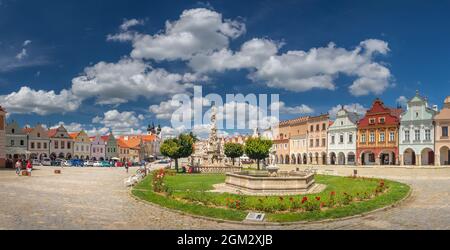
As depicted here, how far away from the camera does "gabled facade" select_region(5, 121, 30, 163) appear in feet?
243

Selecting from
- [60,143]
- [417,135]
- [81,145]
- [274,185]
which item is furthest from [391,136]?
[81,145]

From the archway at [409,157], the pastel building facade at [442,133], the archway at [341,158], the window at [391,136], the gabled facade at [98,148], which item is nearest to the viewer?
the pastel building facade at [442,133]

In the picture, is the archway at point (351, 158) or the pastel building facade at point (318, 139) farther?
the pastel building facade at point (318, 139)

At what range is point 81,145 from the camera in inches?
3656

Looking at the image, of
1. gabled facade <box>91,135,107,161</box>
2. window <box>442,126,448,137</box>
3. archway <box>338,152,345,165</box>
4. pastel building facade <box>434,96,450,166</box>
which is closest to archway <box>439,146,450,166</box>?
pastel building facade <box>434,96,450,166</box>

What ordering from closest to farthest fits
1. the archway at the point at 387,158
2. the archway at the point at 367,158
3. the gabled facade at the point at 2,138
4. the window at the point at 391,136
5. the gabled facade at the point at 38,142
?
1. the gabled facade at the point at 2,138
2. the window at the point at 391,136
3. the archway at the point at 387,158
4. the archway at the point at 367,158
5. the gabled facade at the point at 38,142

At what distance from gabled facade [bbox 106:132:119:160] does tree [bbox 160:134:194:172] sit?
56826 mm

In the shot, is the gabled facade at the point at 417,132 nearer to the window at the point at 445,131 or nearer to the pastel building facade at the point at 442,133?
the pastel building facade at the point at 442,133

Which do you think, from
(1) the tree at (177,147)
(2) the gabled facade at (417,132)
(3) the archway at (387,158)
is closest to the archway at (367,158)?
(3) the archway at (387,158)

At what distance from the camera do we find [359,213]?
44.7ft

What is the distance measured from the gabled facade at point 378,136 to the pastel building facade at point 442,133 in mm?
6004

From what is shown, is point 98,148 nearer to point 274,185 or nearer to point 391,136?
point 391,136

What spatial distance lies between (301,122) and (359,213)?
6373 cm

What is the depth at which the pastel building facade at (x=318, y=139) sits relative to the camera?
69.3 m
